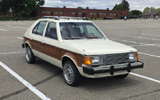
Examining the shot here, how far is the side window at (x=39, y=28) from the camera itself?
21.6 ft

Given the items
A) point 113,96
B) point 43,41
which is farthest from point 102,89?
point 43,41

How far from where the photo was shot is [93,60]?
4602 mm

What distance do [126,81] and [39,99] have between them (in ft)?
8.18

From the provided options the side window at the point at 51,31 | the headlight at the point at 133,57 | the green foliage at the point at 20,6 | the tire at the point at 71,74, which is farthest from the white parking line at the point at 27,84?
the green foliage at the point at 20,6

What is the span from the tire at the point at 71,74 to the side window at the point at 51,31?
1.04 meters

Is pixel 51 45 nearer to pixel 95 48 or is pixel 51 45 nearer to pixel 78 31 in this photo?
pixel 78 31

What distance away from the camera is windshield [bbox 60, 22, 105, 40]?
5.70 meters

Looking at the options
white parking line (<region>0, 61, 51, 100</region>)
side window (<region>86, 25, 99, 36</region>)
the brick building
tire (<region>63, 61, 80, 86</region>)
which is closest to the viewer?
white parking line (<region>0, 61, 51, 100</region>)

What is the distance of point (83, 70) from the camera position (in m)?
4.58

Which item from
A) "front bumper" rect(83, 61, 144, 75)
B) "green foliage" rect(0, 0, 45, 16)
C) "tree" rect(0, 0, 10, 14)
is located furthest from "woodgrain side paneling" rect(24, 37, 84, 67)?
"tree" rect(0, 0, 10, 14)

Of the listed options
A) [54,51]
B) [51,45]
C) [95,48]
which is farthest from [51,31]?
[95,48]

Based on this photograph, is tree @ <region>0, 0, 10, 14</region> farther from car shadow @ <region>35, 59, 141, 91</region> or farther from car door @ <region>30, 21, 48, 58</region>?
car shadow @ <region>35, 59, 141, 91</region>

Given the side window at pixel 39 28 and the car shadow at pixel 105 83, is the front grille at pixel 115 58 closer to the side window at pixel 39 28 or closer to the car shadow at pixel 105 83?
the car shadow at pixel 105 83

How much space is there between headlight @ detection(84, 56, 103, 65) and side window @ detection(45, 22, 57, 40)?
1.57 metres
